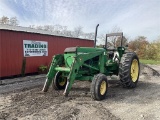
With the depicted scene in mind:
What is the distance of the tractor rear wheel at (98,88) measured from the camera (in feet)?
19.7

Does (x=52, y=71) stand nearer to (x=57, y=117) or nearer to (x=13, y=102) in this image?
(x=13, y=102)

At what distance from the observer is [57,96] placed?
253 inches

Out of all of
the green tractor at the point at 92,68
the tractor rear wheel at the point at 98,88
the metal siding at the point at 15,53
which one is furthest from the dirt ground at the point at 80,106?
the metal siding at the point at 15,53

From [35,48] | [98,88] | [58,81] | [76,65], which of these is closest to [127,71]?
[98,88]

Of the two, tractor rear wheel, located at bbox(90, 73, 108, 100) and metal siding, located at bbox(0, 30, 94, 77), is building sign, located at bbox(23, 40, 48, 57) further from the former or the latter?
tractor rear wheel, located at bbox(90, 73, 108, 100)

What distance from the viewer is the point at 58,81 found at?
7.43 m

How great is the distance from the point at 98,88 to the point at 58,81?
195 centimetres

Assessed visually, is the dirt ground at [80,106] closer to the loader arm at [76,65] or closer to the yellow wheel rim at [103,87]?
the yellow wheel rim at [103,87]

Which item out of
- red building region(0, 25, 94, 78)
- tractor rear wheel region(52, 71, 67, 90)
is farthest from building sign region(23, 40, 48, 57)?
tractor rear wheel region(52, 71, 67, 90)

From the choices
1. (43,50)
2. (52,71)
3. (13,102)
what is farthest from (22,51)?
(13,102)

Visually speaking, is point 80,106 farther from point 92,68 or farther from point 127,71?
point 127,71

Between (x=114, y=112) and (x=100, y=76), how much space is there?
4.88ft

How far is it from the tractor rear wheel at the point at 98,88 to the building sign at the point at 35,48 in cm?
676

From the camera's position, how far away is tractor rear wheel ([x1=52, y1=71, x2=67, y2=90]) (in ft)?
24.0
